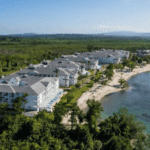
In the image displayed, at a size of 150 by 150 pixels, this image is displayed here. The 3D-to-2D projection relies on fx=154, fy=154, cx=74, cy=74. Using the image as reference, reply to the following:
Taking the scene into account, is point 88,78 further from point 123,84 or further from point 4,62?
point 4,62

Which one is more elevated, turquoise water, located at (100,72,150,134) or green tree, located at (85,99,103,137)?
green tree, located at (85,99,103,137)

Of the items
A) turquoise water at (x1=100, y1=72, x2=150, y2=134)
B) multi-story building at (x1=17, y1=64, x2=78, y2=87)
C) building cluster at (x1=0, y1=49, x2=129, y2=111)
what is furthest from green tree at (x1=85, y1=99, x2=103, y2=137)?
multi-story building at (x1=17, y1=64, x2=78, y2=87)

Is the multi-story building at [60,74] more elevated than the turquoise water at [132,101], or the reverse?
the multi-story building at [60,74]

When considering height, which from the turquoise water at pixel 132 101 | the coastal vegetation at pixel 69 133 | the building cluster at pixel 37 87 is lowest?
the turquoise water at pixel 132 101

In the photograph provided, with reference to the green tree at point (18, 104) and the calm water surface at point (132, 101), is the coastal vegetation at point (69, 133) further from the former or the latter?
the calm water surface at point (132, 101)

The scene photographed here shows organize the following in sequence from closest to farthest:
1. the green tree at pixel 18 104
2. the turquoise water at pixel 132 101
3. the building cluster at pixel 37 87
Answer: the green tree at pixel 18 104 < the building cluster at pixel 37 87 < the turquoise water at pixel 132 101

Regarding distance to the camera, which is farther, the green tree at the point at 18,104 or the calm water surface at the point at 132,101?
the calm water surface at the point at 132,101

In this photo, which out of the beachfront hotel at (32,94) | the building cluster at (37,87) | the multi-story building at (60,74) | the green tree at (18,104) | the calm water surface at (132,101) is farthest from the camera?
the multi-story building at (60,74)

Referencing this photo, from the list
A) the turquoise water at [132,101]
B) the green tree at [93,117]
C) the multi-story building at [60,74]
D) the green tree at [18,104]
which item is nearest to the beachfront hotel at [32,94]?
the green tree at [18,104]

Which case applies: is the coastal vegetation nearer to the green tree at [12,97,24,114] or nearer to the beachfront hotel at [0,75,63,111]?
the green tree at [12,97,24,114]

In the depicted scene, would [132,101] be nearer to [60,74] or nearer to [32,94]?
[60,74]
